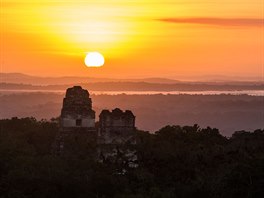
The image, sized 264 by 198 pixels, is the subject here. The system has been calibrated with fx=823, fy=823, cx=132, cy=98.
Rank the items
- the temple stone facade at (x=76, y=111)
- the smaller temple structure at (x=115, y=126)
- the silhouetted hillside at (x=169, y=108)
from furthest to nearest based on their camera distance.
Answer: the silhouetted hillside at (x=169, y=108), the temple stone facade at (x=76, y=111), the smaller temple structure at (x=115, y=126)

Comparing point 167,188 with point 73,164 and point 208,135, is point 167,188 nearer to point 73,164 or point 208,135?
point 73,164

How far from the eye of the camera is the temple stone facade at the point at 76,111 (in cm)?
3650

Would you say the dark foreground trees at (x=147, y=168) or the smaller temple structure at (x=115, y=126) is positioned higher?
→ the smaller temple structure at (x=115, y=126)

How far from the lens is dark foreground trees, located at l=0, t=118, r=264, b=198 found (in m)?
30.6

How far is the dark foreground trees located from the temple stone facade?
3.73 ft

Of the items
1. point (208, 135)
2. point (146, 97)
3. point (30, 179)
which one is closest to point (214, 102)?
point (146, 97)

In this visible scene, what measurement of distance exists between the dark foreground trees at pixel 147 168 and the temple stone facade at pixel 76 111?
3.73 feet

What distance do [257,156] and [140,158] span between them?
4.98 metres

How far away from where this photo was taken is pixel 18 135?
40.0 m

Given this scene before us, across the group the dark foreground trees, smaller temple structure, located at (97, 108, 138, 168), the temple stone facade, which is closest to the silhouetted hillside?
the dark foreground trees

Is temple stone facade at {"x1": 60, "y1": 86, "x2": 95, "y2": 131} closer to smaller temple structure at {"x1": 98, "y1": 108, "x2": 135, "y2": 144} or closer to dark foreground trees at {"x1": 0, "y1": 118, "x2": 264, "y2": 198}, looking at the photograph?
dark foreground trees at {"x1": 0, "y1": 118, "x2": 264, "y2": 198}

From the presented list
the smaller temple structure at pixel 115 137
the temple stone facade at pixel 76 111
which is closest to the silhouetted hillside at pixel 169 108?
the temple stone facade at pixel 76 111

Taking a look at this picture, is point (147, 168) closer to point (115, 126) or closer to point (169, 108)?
point (115, 126)

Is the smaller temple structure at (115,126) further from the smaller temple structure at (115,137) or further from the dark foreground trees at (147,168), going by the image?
the dark foreground trees at (147,168)
